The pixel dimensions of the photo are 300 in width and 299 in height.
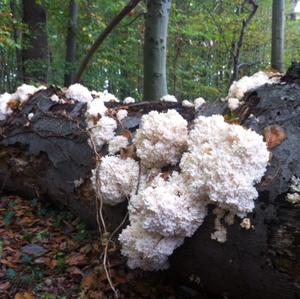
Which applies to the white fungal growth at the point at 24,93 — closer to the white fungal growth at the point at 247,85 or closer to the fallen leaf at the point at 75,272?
the fallen leaf at the point at 75,272

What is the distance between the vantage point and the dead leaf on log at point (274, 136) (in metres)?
2.11

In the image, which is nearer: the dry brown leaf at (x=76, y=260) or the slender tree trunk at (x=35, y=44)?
the dry brown leaf at (x=76, y=260)

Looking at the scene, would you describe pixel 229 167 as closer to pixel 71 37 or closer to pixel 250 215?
pixel 250 215

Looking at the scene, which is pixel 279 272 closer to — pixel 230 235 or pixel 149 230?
pixel 230 235

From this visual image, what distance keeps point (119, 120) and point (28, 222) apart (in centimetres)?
147

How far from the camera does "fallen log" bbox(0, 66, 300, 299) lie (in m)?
1.91

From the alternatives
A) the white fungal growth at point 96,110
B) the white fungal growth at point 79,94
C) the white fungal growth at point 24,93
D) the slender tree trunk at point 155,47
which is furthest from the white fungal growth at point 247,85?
the slender tree trunk at point 155,47

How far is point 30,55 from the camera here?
9.66 m

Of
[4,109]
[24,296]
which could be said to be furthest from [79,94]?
[24,296]

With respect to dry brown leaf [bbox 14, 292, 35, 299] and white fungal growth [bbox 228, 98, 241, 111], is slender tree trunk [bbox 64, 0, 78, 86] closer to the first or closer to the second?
white fungal growth [bbox 228, 98, 241, 111]

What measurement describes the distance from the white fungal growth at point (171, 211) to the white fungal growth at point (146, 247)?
2.5 inches

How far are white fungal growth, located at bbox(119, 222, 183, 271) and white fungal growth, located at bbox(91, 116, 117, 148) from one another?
983mm

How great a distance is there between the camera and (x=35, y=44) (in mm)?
9750

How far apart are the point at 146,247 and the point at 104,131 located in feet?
4.05
